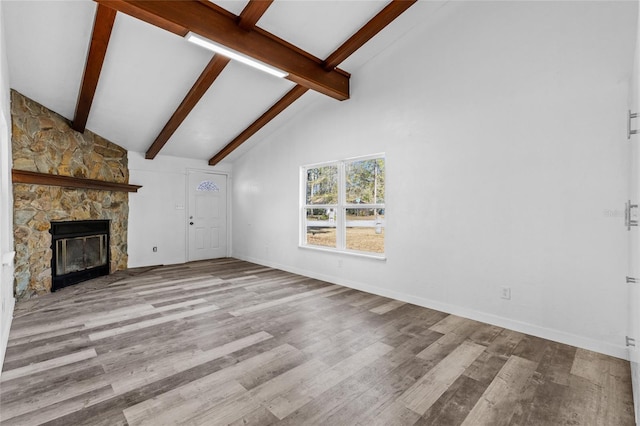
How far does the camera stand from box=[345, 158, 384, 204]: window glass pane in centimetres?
436

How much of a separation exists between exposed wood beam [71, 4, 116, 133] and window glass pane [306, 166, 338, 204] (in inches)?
128

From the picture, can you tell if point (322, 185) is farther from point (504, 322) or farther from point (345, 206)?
point (504, 322)

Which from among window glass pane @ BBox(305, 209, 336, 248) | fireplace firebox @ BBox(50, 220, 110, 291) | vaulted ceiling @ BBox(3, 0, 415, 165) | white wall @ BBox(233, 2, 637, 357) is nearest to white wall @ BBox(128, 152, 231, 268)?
fireplace firebox @ BBox(50, 220, 110, 291)

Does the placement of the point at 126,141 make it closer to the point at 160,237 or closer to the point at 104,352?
the point at 160,237

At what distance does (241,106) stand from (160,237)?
134 inches

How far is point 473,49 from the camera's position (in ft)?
11.0

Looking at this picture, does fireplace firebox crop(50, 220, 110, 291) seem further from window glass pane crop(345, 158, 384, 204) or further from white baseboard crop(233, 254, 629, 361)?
window glass pane crop(345, 158, 384, 204)

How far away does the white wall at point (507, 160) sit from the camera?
2592mm

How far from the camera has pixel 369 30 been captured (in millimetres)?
3543

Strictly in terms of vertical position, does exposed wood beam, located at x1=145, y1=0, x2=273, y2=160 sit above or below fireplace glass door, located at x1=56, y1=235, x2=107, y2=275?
above

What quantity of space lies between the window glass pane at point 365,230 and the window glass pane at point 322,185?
1.51 ft

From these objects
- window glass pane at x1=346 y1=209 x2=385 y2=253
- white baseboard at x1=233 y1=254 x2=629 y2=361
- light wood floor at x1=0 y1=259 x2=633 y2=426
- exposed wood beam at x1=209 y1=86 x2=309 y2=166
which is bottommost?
light wood floor at x1=0 y1=259 x2=633 y2=426

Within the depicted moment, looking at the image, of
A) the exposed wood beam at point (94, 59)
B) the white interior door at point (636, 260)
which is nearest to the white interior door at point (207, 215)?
the exposed wood beam at point (94, 59)

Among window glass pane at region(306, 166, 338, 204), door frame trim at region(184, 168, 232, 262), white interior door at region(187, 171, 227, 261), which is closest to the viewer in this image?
window glass pane at region(306, 166, 338, 204)
